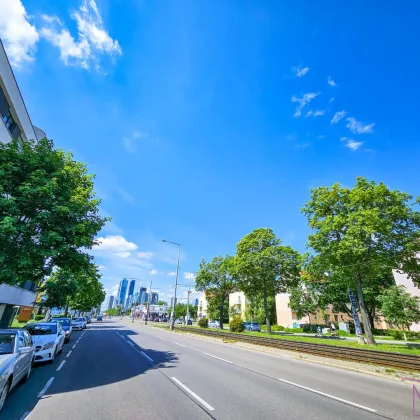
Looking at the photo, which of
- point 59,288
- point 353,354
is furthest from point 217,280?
point 353,354

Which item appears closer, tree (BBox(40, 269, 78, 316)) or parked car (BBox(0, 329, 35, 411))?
parked car (BBox(0, 329, 35, 411))

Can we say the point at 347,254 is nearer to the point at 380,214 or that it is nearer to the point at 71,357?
the point at 380,214

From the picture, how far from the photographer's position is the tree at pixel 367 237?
63.9 feet

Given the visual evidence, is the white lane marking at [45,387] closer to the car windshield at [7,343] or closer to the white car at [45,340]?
the car windshield at [7,343]

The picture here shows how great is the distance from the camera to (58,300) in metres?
34.3

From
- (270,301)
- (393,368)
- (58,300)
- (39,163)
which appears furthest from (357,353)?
(270,301)

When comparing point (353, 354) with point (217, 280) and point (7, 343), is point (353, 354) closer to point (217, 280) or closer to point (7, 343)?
point (7, 343)

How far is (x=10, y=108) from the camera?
67.4 feet

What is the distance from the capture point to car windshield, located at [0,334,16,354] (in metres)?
6.35

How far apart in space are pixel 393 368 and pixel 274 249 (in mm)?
21123

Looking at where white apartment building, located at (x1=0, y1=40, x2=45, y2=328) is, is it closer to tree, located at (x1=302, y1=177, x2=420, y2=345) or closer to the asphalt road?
the asphalt road

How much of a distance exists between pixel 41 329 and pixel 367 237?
22.6m

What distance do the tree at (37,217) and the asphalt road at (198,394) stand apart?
4.17 metres

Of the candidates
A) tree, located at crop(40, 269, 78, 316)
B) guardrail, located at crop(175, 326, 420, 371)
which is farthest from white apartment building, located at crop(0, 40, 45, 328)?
guardrail, located at crop(175, 326, 420, 371)
